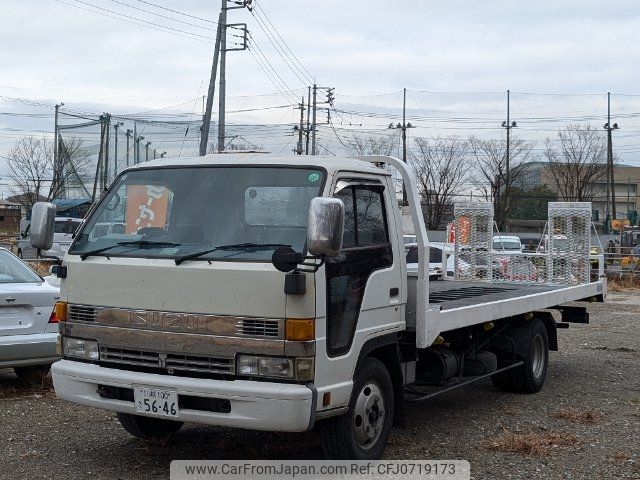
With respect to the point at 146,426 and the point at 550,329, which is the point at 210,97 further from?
the point at 146,426

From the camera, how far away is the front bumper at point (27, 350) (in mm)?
8258

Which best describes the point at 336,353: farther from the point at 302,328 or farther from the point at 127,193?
the point at 127,193

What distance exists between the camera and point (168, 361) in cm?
569

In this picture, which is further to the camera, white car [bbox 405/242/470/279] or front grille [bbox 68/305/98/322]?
white car [bbox 405/242/470/279]

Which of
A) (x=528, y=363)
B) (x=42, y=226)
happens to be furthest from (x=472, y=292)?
(x=42, y=226)

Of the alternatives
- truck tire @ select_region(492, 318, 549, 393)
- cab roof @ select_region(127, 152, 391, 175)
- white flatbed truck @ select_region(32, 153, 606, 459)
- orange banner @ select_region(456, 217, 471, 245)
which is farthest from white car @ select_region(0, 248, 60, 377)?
orange banner @ select_region(456, 217, 471, 245)

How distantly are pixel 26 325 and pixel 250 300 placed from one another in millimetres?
3871

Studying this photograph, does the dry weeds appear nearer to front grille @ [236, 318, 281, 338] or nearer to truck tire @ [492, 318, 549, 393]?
truck tire @ [492, 318, 549, 393]

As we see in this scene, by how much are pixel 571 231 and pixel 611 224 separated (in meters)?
50.1

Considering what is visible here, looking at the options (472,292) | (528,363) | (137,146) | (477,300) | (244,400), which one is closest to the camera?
(244,400)

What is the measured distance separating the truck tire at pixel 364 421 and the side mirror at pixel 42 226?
7.76 feet

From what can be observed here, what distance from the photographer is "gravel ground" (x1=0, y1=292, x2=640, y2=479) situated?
253 inches

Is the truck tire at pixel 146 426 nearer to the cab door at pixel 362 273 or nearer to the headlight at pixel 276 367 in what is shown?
the headlight at pixel 276 367

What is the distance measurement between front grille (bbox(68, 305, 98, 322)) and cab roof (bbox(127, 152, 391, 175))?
1.16 m
